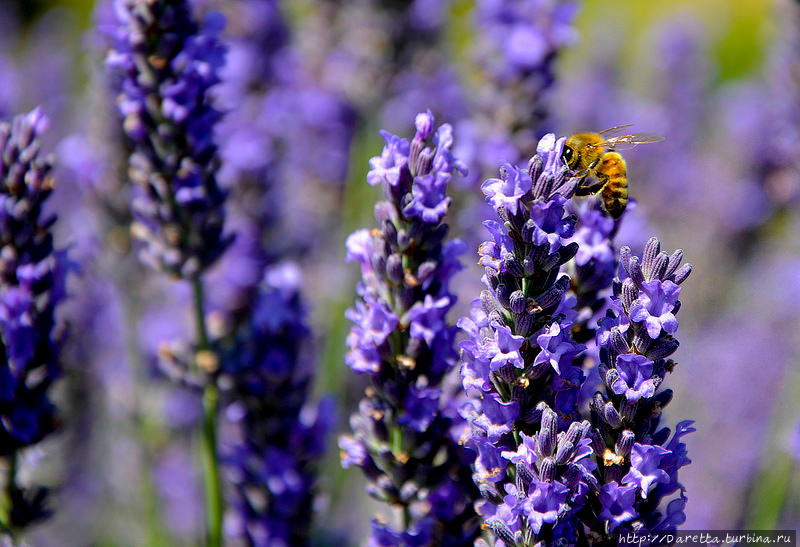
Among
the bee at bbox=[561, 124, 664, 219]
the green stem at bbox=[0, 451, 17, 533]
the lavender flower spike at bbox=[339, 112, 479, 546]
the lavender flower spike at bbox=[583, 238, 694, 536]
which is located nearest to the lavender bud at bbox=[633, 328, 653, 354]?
the lavender flower spike at bbox=[583, 238, 694, 536]

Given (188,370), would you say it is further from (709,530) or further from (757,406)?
(757,406)

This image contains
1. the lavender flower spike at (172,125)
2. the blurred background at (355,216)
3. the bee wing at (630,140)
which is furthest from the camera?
the blurred background at (355,216)

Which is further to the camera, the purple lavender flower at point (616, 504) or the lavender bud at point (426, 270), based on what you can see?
the lavender bud at point (426, 270)

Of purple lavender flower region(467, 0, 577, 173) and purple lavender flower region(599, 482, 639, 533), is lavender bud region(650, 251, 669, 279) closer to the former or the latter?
purple lavender flower region(599, 482, 639, 533)

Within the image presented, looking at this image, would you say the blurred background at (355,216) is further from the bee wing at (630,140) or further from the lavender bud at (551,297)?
the lavender bud at (551,297)

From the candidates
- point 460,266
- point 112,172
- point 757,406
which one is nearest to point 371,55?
point 112,172

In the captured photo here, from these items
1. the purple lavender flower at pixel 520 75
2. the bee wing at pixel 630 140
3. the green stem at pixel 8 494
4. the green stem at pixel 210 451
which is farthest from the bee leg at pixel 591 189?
the green stem at pixel 8 494
